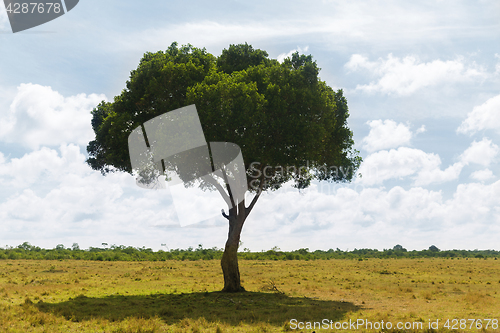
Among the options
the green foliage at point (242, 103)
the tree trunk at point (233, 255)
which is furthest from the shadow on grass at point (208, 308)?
the green foliage at point (242, 103)

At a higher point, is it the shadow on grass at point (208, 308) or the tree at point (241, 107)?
the tree at point (241, 107)

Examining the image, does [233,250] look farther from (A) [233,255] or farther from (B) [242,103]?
(B) [242,103]

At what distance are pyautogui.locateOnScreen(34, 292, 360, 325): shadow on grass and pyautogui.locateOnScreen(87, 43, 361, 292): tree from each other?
145 inches

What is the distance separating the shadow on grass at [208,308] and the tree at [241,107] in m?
3.68

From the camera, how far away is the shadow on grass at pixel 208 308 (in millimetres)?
18580

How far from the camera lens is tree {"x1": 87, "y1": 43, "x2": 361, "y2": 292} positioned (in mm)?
23422

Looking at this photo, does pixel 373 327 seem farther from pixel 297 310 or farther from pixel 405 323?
pixel 297 310

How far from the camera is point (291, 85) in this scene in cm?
2523

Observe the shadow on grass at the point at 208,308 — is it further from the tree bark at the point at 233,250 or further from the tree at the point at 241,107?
the tree at the point at 241,107

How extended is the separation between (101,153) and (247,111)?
490 inches

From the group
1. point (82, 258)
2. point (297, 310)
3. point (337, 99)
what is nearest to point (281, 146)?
point (337, 99)

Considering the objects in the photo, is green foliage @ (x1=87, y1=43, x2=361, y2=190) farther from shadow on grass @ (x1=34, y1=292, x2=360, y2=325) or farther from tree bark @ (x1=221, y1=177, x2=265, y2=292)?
shadow on grass @ (x1=34, y1=292, x2=360, y2=325)

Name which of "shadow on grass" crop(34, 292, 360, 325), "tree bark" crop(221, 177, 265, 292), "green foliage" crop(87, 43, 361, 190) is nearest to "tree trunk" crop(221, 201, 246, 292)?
"tree bark" crop(221, 177, 265, 292)

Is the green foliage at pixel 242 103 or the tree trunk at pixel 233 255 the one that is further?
the tree trunk at pixel 233 255
